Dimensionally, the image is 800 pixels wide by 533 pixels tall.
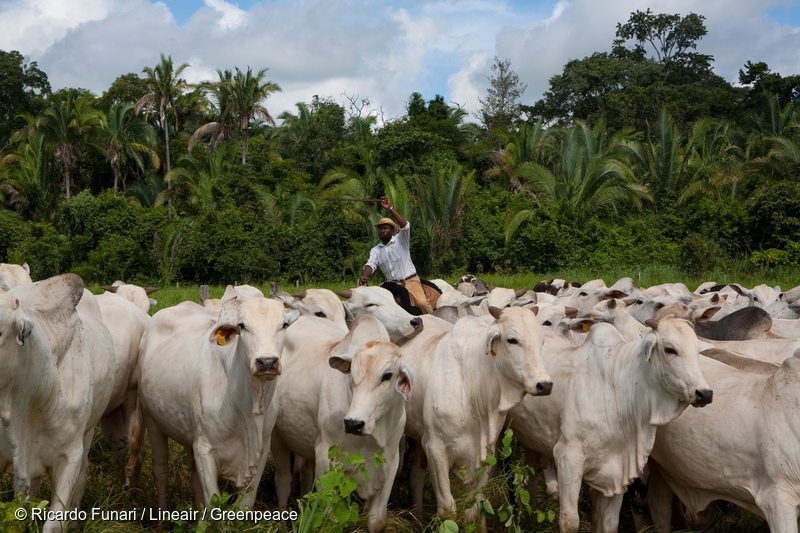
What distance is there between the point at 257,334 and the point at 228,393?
513 mm

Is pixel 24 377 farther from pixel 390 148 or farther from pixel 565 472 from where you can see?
pixel 390 148

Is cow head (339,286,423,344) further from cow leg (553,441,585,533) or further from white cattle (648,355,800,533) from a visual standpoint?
white cattle (648,355,800,533)

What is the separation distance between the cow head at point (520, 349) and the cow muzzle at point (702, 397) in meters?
0.77

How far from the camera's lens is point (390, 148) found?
28.2m

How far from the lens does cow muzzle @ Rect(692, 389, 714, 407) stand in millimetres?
4633

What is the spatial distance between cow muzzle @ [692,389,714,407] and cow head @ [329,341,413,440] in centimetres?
149

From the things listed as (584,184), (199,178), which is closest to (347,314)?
(584,184)

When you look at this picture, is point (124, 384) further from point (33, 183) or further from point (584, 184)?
point (33, 183)

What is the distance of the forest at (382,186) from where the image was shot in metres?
23.7

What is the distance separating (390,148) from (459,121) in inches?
426

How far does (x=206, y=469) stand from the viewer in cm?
507

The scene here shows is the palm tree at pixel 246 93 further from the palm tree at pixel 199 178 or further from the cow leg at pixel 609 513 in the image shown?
the cow leg at pixel 609 513

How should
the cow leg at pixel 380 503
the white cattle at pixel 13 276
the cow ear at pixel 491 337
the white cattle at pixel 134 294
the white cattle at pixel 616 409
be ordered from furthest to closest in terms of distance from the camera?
the white cattle at pixel 134 294 < the white cattle at pixel 13 276 < the cow ear at pixel 491 337 < the cow leg at pixel 380 503 < the white cattle at pixel 616 409
